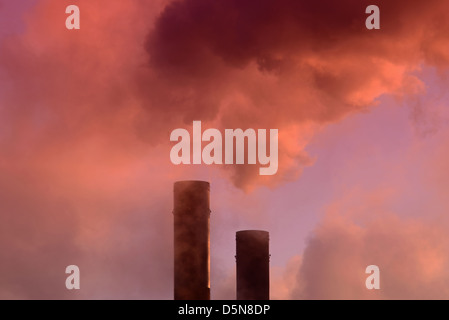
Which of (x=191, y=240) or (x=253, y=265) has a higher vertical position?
(x=191, y=240)

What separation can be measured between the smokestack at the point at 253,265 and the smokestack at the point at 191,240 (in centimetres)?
154

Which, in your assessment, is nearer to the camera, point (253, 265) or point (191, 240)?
Answer: point (191, 240)

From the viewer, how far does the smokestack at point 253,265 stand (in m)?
19.6

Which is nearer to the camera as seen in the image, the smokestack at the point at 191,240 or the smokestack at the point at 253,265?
the smokestack at the point at 191,240

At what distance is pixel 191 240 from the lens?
18.3 metres

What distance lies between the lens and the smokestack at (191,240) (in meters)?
18.2

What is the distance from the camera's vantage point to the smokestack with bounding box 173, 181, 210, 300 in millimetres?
18172

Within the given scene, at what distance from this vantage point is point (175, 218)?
1855cm

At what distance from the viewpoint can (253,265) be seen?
19.8 meters

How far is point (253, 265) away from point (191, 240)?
2163 mm
